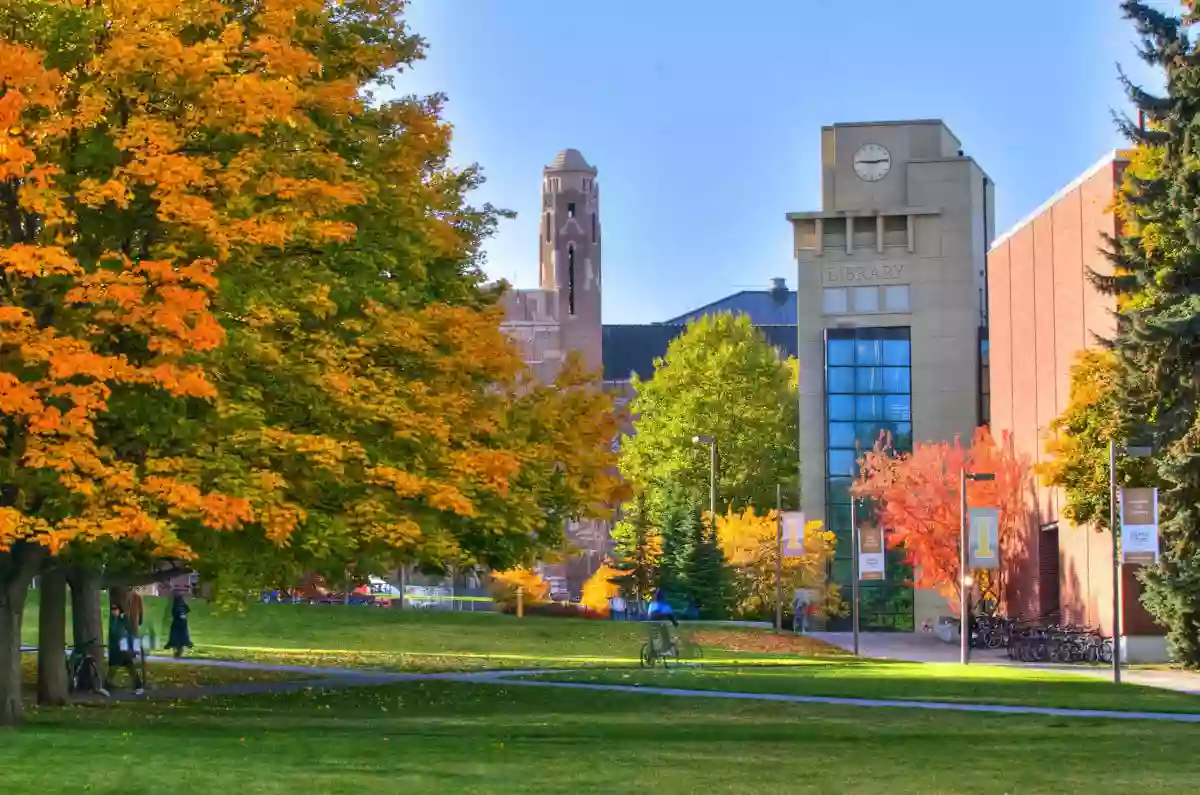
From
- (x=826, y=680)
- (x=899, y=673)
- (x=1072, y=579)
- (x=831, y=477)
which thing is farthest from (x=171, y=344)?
(x=831, y=477)

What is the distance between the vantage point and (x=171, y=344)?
23531 millimetres

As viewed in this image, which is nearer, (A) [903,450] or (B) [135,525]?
(B) [135,525]

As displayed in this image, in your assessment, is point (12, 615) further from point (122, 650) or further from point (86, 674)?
point (122, 650)

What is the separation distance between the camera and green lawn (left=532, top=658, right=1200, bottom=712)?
106 ft

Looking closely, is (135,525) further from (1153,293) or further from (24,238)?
(1153,293)

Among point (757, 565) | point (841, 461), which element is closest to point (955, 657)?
point (757, 565)

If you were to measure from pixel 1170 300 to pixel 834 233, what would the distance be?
1921 inches

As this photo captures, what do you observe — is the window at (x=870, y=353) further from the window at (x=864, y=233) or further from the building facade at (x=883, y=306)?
the window at (x=864, y=233)

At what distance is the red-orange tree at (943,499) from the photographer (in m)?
75.8

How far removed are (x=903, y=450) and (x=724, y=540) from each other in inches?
591

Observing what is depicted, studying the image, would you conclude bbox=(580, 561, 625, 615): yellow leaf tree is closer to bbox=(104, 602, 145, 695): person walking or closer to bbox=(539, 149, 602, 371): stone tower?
bbox=(104, 602, 145, 695): person walking

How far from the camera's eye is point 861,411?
94.2m

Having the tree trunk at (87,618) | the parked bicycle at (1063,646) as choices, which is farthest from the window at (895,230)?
the tree trunk at (87,618)

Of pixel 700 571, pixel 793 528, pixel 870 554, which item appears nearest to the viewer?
pixel 870 554
